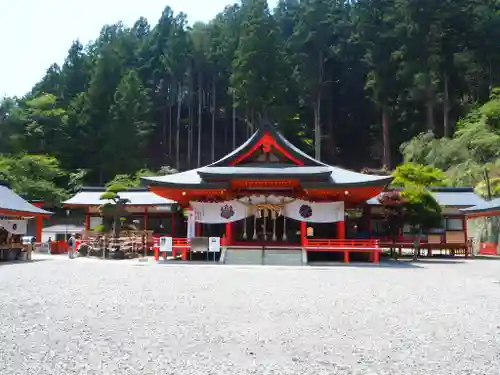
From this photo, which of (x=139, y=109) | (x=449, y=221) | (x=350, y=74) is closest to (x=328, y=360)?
(x=449, y=221)

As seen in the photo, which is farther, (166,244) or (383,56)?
(383,56)

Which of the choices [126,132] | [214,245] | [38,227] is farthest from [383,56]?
[38,227]

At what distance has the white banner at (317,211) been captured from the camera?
2048 cm

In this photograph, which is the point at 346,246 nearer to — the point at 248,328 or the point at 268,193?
the point at 268,193

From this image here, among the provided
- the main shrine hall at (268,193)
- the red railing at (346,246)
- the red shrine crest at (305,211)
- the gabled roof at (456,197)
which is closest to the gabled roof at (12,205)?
the main shrine hall at (268,193)

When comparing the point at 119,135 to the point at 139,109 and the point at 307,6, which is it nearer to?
the point at 139,109

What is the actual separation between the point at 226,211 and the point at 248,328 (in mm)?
14057

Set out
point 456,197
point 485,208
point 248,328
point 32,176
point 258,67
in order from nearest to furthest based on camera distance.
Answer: point 248,328 < point 485,208 < point 456,197 < point 32,176 < point 258,67

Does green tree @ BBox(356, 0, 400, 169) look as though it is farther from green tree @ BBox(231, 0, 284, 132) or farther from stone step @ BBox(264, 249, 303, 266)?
stone step @ BBox(264, 249, 303, 266)

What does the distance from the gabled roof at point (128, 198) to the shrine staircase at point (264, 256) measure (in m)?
9.70

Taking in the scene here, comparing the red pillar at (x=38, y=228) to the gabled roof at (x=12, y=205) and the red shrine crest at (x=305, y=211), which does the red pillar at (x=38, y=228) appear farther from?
the red shrine crest at (x=305, y=211)

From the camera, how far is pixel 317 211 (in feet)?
67.3

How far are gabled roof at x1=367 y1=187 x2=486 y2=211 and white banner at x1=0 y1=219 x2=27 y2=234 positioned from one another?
1776 cm

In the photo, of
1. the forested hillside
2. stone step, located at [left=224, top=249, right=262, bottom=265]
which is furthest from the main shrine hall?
the forested hillside
